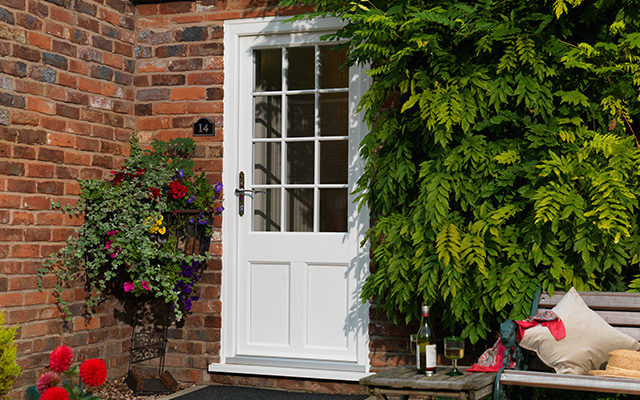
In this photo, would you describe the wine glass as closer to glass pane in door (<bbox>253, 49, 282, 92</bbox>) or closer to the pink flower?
the pink flower

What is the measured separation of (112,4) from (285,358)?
2.69 metres

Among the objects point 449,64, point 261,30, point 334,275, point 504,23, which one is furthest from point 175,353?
point 504,23

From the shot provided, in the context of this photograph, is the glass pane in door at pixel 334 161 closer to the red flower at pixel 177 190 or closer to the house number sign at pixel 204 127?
the house number sign at pixel 204 127

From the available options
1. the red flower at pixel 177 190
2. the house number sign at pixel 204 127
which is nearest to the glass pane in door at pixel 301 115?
the house number sign at pixel 204 127

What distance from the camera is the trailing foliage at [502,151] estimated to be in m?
3.74

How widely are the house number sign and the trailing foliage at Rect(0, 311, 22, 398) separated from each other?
1.81 m

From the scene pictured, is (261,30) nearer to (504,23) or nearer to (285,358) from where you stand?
(504,23)

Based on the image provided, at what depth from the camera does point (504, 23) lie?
158 inches

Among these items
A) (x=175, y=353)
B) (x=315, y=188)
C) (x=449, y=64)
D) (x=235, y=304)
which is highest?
(x=449, y=64)

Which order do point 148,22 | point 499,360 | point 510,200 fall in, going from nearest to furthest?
point 499,360
point 510,200
point 148,22

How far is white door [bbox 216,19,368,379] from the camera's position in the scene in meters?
4.79

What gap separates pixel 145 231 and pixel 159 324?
2.57ft

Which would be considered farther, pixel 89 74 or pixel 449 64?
pixel 89 74

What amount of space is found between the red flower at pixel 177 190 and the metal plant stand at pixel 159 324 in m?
0.11
